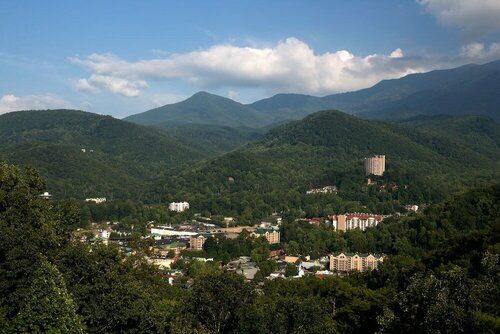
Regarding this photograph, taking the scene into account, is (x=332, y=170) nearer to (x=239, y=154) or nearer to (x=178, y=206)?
(x=239, y=154)

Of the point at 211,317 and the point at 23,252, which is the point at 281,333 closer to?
the point at 211,317

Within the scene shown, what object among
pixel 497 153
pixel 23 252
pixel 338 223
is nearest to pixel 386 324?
pixel 23 252

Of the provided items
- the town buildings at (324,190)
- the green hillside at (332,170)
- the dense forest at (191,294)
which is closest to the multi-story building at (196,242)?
the green hillside at (332,170)

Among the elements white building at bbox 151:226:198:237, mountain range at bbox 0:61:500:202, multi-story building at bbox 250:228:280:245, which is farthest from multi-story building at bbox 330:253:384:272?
mountain range at bbox 0:61:500:202

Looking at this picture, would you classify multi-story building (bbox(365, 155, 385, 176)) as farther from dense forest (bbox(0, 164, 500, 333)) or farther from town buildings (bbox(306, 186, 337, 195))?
dense forest (bbox(0, 164, 500, 333))

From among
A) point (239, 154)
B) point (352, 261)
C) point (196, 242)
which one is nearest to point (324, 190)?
point (239, 154)
